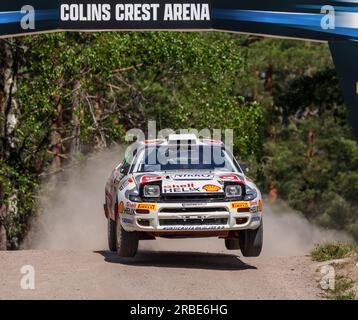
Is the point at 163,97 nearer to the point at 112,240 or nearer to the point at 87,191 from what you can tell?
the point at 87,191

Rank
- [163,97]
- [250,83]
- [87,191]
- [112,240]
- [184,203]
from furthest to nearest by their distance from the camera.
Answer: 1. [250,83]
2. [163,97]
3. [87,191]
4. [112,240]
5. [184,203]

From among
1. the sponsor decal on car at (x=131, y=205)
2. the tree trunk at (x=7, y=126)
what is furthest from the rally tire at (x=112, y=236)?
the tree trunk at (x=7, y=126)

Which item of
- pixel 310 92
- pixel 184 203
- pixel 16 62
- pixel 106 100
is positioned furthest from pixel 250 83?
pixel 184 203

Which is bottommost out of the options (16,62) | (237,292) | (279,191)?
(279,191)

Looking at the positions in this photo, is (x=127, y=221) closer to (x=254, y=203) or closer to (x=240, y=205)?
(x=240, y=205)

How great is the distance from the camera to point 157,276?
13344 mm

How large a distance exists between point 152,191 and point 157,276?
52.9 inches

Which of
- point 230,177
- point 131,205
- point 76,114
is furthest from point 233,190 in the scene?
point 76,114

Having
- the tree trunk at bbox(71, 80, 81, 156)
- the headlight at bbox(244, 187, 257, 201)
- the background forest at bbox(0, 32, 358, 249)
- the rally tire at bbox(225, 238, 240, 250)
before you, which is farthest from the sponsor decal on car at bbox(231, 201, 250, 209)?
the tree trunk at bbox(71, 80, 81, 156)

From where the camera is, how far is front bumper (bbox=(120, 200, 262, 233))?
14.1 metres

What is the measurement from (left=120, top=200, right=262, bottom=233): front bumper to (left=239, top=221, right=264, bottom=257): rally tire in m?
0.58

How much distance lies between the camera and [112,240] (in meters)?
16.8

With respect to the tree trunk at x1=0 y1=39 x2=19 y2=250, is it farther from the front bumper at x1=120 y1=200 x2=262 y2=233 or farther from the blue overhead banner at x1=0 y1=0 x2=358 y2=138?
the front bumper at x1=120 y1=200 x2=262 y2=233

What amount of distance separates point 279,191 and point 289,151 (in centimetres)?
230
